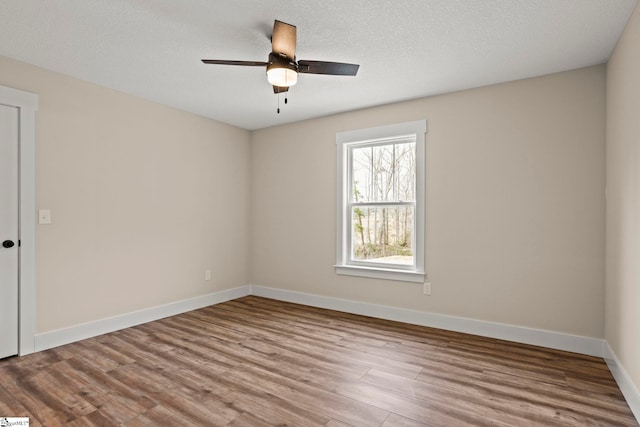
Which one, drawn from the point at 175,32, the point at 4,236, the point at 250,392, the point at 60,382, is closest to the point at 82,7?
the point at 175,32

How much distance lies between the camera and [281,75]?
8.05 ft

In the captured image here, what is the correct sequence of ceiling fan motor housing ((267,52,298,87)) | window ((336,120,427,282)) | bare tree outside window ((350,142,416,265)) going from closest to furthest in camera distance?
ceiling fan motor housing ((267,52,298,87)) < window ((336,120,427,282)) < bare tree outside window ((350,142,416,265))

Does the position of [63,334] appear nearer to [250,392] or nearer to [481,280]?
[250,392]

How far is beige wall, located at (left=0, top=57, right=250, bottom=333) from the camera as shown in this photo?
128 inches

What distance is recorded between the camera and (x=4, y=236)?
9.75ft

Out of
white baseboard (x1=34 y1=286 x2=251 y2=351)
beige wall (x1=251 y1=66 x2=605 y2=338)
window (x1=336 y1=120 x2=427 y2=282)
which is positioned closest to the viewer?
beige wall (x1=251 y1=66 x2=605 y2=338)

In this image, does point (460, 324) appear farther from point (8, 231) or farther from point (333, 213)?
point (8, 231)

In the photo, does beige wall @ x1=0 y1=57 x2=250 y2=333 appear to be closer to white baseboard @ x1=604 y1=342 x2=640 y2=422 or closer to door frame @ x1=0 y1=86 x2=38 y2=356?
door frame @ x1=0 y1=86 x2=38 y2=356

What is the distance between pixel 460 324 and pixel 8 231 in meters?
4.32

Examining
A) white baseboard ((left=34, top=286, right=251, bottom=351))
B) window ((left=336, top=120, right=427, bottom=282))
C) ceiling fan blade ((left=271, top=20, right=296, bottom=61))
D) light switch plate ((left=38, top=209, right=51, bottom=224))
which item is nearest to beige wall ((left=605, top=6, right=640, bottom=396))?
window ((left=336, top=120, right=427, bottom=282))

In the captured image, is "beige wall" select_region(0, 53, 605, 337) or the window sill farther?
the window sill

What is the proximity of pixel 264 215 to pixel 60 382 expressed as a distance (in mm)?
3202

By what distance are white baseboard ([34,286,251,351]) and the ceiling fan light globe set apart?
302cm

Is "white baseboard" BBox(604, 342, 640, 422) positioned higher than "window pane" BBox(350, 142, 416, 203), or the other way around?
"window pane" BBox(350, 142, 416, 203)
